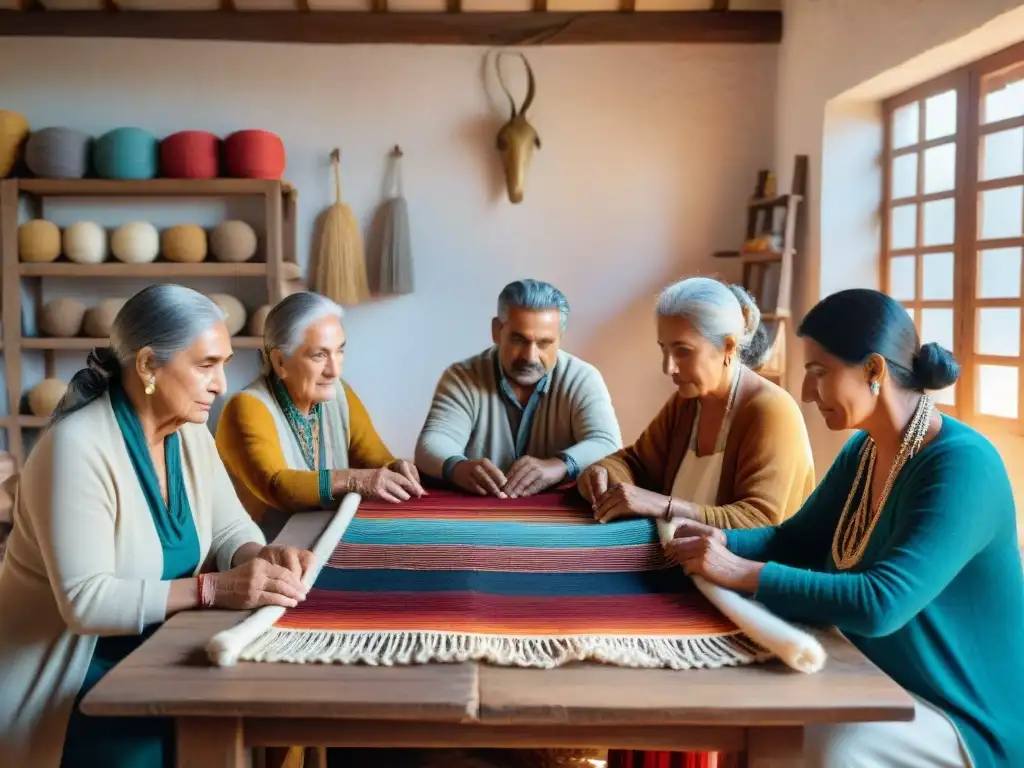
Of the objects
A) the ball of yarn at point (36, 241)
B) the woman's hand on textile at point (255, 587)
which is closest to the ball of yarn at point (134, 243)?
the ball of yarn at point (36, 241)

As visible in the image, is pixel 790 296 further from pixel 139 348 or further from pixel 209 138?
pixel 139 348

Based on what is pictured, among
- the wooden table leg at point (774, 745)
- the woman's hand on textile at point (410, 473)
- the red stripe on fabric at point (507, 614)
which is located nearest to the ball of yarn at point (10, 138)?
the woman's hand on textile at point (410, 473)

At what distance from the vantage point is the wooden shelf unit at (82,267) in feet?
14.7

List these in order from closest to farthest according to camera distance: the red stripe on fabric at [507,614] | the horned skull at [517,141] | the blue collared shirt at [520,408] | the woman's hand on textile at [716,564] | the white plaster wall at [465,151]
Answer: the red stripe on fabric at [507,614] → the woman's hand on textile at [716,564] → the blue collared shirt at [520,408] → the horned skull at [517,141] → the white plaster wall at [465,151]

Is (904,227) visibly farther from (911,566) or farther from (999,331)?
(911,566)

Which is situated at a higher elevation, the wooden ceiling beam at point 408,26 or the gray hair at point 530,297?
the wooden ceiling beam at point 408,26

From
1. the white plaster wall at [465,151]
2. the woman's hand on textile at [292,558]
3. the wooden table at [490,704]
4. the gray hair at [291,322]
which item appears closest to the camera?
the wooden table at [490,704]

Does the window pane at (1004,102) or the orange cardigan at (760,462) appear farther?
the window pane at (1004,102)

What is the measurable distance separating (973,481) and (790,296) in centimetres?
316

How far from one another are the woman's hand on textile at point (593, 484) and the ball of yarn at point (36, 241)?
345cm

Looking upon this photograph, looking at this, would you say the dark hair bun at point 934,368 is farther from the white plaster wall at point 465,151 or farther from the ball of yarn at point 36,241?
the ball of yarn at point 36,241

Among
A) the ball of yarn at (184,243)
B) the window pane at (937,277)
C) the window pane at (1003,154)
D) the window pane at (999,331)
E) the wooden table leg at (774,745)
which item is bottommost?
the wooden table leg at (774,745)

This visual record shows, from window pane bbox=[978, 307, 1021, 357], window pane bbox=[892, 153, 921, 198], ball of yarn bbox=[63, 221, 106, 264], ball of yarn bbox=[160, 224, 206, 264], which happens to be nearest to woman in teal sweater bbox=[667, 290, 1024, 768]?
window pane bbox=[978, 307, 1021, 357]

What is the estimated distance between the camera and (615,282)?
497 cm
